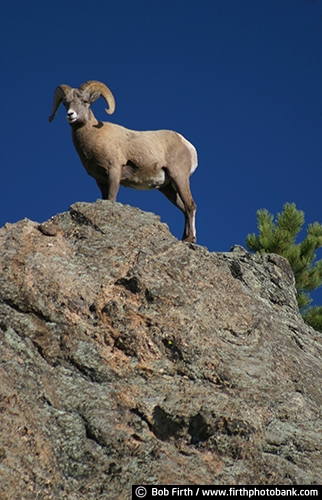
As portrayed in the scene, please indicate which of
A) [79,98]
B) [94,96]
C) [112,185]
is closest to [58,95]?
[79,98]

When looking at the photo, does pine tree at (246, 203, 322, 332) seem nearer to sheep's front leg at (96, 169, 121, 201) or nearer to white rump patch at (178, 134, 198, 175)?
white rump patch at (178, 134, 198, 175)

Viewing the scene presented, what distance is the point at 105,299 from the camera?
6598 mm

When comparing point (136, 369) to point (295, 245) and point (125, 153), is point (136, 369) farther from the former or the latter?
point (295, 245)

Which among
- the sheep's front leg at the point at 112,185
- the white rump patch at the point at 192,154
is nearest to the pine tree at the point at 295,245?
the white rump patch at the point at 192,154

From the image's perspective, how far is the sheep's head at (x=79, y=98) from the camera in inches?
371

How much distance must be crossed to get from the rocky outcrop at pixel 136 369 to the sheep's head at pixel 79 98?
2141 millimetres

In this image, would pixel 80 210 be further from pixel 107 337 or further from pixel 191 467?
pixel 191 467

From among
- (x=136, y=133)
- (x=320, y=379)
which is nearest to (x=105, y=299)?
(x=320, y=379)

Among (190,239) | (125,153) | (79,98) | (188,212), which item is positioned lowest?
(190,239)

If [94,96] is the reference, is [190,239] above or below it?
below

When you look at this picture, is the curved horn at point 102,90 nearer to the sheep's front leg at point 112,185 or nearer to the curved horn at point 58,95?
the curved horn at point 58,95

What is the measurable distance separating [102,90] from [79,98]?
1.47ft

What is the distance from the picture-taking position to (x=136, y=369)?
6.17 metres

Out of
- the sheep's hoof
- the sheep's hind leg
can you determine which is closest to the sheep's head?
the sheep's hind leg
